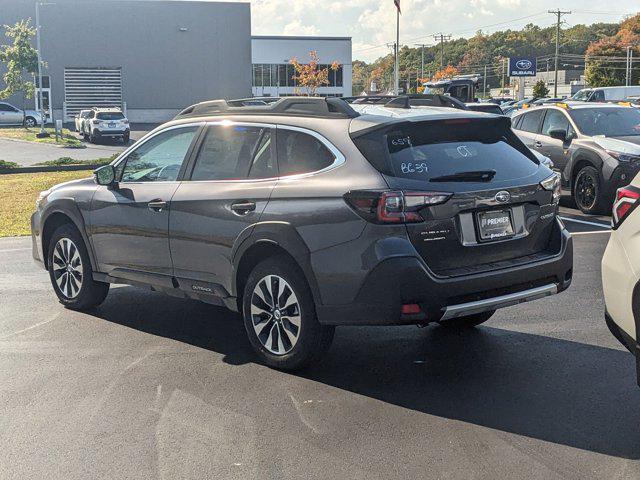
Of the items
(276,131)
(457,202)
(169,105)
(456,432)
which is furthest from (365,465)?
(169,105)

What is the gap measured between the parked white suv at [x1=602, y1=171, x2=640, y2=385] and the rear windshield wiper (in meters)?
0.98

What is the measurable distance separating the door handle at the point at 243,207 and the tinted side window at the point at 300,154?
302mm

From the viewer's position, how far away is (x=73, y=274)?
7645 millimetres

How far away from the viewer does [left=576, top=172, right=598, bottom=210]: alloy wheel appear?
13305mm

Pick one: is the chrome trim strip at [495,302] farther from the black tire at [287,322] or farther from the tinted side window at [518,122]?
the tinted side window at [518,122]

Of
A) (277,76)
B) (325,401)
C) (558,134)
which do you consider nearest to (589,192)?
(558,134)

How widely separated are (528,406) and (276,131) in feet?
8.45

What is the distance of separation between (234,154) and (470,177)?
72.0 inches

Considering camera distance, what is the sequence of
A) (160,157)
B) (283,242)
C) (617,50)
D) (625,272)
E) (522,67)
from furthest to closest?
(617,50), (522,67), (160,157), (283,242), (625,272)

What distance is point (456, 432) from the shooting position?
15.0 feet

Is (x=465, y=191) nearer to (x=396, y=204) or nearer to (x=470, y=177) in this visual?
(x=470, y=177)

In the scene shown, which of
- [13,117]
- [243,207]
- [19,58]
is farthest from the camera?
[13,117]

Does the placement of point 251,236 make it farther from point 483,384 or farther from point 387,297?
point 483,384

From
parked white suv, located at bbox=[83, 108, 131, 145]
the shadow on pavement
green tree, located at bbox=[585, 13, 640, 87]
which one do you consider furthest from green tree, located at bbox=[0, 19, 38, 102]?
green tree, located at bbox=[585, 13, 640, 87]
